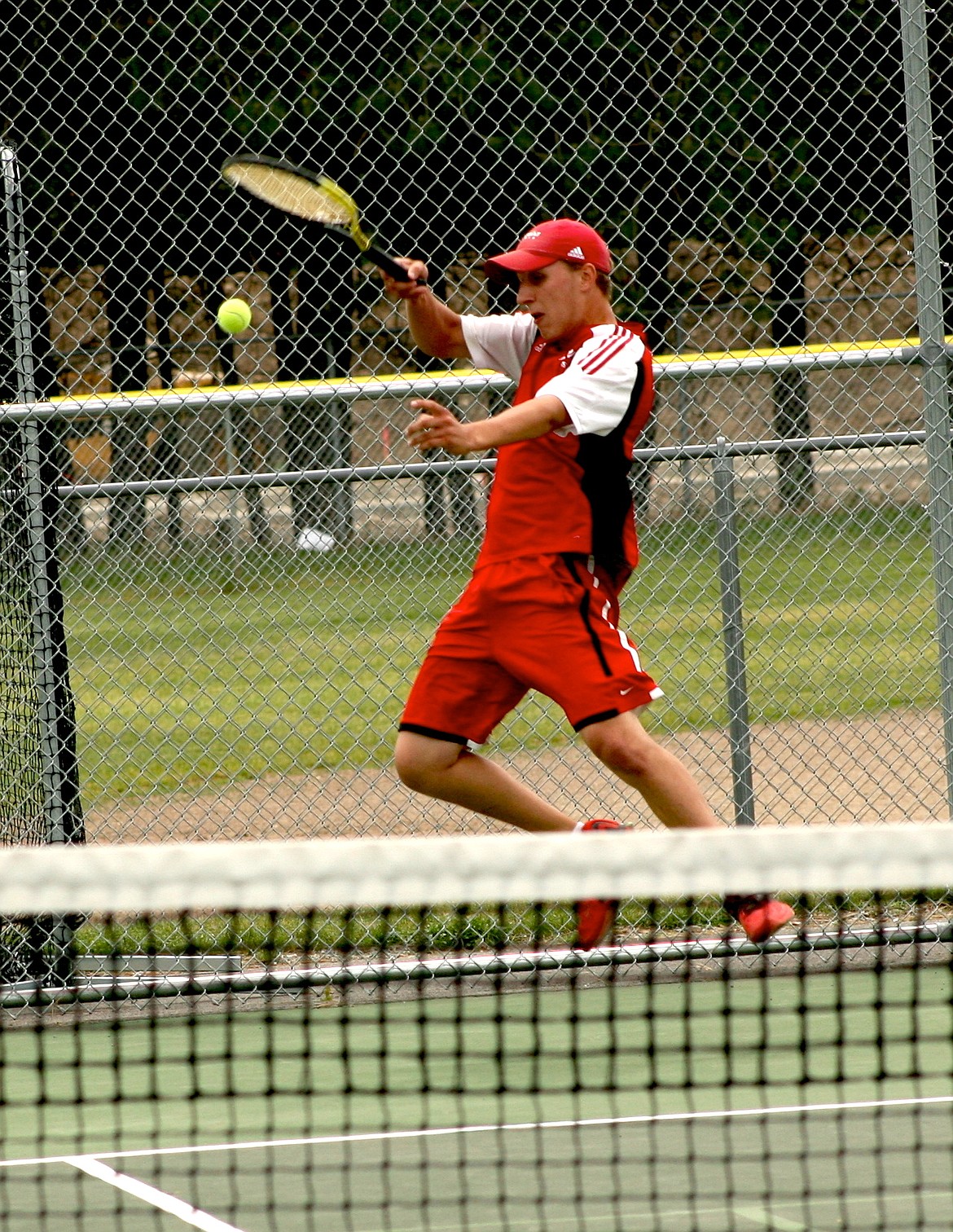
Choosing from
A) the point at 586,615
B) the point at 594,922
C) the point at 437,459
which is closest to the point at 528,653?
the point at 586,615

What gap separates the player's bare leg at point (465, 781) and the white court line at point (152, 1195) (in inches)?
44.0

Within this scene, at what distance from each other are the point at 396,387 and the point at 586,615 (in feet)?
4.90

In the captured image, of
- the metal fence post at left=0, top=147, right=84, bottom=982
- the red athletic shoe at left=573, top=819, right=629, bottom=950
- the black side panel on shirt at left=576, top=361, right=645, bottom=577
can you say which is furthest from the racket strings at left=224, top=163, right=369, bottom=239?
the red athletic shoe at left=573, top=819, right=629, bottom=950

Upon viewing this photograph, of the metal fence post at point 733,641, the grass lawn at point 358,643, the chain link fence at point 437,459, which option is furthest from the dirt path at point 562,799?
the metal fence post at point 733,641

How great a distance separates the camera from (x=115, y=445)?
33.0 feet

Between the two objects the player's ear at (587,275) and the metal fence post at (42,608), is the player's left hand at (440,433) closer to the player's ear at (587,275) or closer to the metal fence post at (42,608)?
the player's ear at (587,275)

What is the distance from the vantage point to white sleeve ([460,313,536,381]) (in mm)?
4543

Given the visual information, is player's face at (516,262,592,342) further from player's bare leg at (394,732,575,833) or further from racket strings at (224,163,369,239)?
player's bare leg at (394,732,575,833)

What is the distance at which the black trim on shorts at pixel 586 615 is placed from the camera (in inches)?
164

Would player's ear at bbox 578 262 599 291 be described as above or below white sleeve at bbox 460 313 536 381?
above

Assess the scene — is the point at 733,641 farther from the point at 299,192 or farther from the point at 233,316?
the point at 299,192

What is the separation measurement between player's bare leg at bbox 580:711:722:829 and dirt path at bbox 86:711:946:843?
7.90 ft

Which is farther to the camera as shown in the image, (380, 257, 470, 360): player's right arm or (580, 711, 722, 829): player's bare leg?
(380, 257, 470, 360): player's right arm

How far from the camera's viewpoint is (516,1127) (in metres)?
4.13
